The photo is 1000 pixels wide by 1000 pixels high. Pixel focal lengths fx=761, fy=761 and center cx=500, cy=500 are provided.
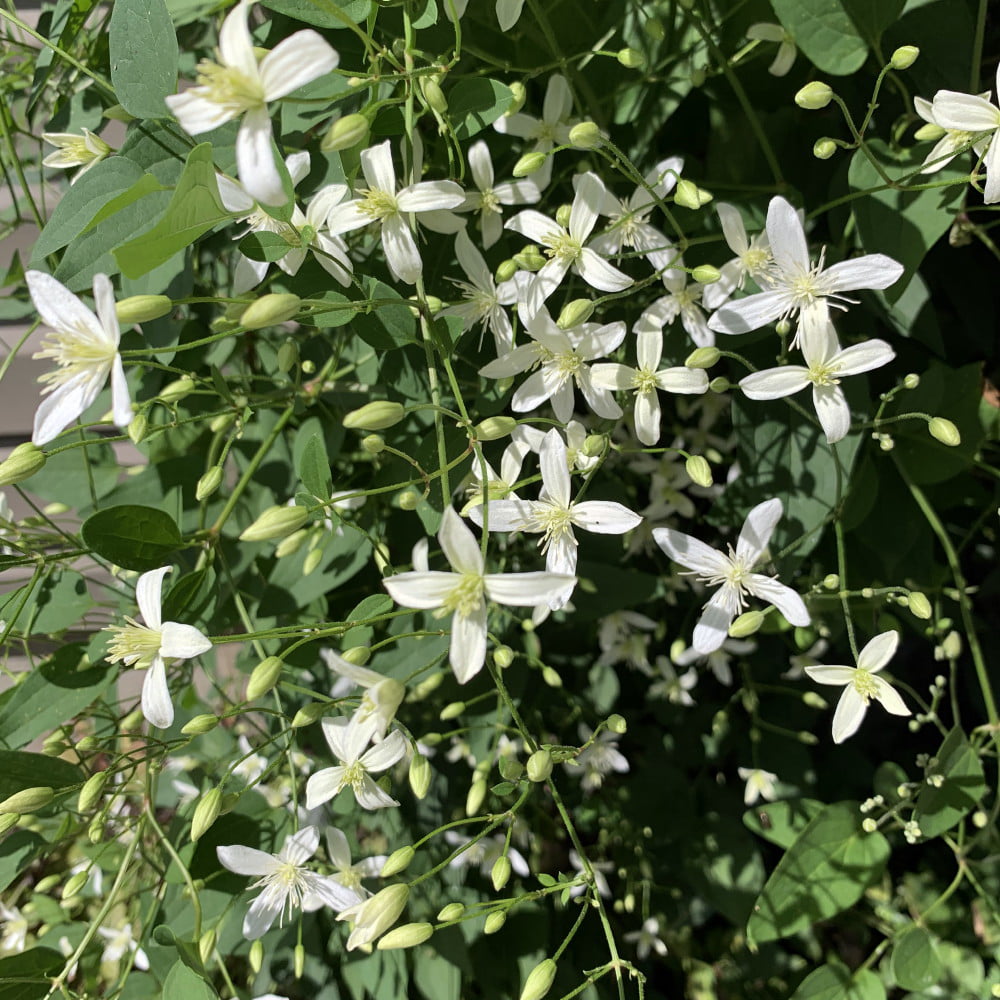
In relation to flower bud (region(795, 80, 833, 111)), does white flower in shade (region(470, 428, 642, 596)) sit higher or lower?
lower

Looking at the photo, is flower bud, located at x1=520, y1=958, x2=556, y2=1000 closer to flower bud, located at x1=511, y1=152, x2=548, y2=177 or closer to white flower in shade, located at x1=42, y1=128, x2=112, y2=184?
flower bud, located at x1=511, y1=152, x2=548, y2=177

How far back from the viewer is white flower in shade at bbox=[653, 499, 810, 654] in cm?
73

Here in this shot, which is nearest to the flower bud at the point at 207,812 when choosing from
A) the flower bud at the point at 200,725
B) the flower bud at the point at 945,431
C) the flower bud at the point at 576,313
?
the flower bud at the point at 200,725

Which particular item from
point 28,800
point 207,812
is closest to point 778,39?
point 207,812

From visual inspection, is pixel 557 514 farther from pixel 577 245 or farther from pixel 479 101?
pixel 479 101

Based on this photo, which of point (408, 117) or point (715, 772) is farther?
point (715, 772)

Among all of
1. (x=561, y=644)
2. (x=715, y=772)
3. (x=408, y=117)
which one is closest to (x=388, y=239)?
(x=408, y=117)

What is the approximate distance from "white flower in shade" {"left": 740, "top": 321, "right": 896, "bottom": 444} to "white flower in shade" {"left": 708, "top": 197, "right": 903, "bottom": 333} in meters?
0.02

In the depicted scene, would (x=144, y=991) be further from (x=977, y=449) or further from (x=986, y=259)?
(x=986, y=259)

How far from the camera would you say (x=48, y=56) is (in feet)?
2.72

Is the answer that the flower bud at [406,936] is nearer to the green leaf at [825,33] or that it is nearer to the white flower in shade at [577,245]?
the white flower in shade at [577,245]

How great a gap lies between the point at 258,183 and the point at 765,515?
1.71 ft

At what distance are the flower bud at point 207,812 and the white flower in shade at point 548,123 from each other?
2.17ft

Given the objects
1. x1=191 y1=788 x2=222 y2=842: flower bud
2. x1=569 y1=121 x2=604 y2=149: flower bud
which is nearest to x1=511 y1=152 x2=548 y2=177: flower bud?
x1=569 y1=121 x2=604 y2=149: flower bud
